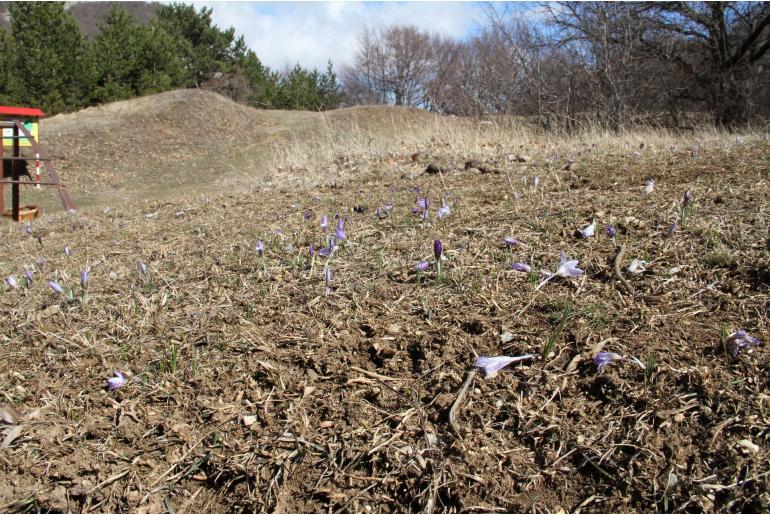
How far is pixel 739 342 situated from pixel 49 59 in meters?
21.2

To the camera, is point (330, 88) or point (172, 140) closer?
Answer: point (172, 140)

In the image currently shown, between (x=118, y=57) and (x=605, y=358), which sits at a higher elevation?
(x=118, y=57)

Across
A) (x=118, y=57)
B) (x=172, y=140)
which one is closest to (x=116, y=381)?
(x=172, y=140)

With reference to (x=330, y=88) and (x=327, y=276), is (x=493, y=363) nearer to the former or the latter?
(x=327, y=276)

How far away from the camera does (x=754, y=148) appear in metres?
4.13

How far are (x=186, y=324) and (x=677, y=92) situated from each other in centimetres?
1536

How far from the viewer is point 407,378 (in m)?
1.57

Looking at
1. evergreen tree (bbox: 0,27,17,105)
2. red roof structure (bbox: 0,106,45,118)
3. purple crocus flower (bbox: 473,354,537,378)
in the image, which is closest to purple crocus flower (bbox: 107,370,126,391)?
purple crocus flower (bbox: 473,354,537,378)

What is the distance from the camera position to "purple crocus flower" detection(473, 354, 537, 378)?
4.87ft

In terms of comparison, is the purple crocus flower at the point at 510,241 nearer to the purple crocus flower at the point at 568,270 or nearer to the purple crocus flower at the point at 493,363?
the purple crocus flower at the point at 568,270

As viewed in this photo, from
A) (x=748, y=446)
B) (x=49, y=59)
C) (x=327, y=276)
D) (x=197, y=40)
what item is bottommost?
(x=748, y=446)

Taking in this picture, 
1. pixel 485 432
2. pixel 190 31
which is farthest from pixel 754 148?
pixel 190 31

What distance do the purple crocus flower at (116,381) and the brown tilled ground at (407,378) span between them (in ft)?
0.09

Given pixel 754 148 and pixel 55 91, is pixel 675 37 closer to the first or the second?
pixel 754 148
